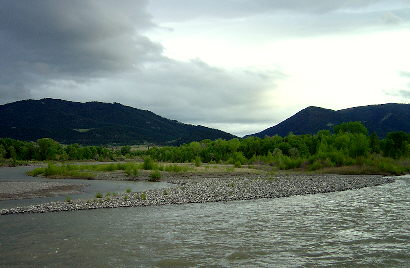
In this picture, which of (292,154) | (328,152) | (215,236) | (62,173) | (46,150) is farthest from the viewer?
(46,150)

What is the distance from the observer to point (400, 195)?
41031mm

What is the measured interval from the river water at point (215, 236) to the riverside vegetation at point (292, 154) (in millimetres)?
41670

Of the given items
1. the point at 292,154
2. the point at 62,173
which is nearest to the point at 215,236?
the point at 62,173

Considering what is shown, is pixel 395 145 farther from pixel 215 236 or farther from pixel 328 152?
pixel 215 236

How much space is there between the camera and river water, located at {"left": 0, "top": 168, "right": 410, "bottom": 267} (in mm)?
18062

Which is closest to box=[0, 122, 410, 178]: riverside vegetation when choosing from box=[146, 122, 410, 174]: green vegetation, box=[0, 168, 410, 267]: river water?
box=[146, 122, 410, 174]: green vegetation

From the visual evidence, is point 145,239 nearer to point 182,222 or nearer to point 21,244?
point 182,222

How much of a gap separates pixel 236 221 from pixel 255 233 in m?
4.06

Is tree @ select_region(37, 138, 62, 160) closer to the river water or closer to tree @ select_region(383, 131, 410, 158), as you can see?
tree @ select_region(383, 131, 410, 158)

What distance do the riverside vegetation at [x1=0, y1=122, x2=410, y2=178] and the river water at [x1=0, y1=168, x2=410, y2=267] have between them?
41.7m

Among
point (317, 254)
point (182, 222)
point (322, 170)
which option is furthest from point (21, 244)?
point (322, 170)

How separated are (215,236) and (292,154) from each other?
9749 centimetres

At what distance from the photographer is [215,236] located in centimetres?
2286

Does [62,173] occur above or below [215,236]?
above
